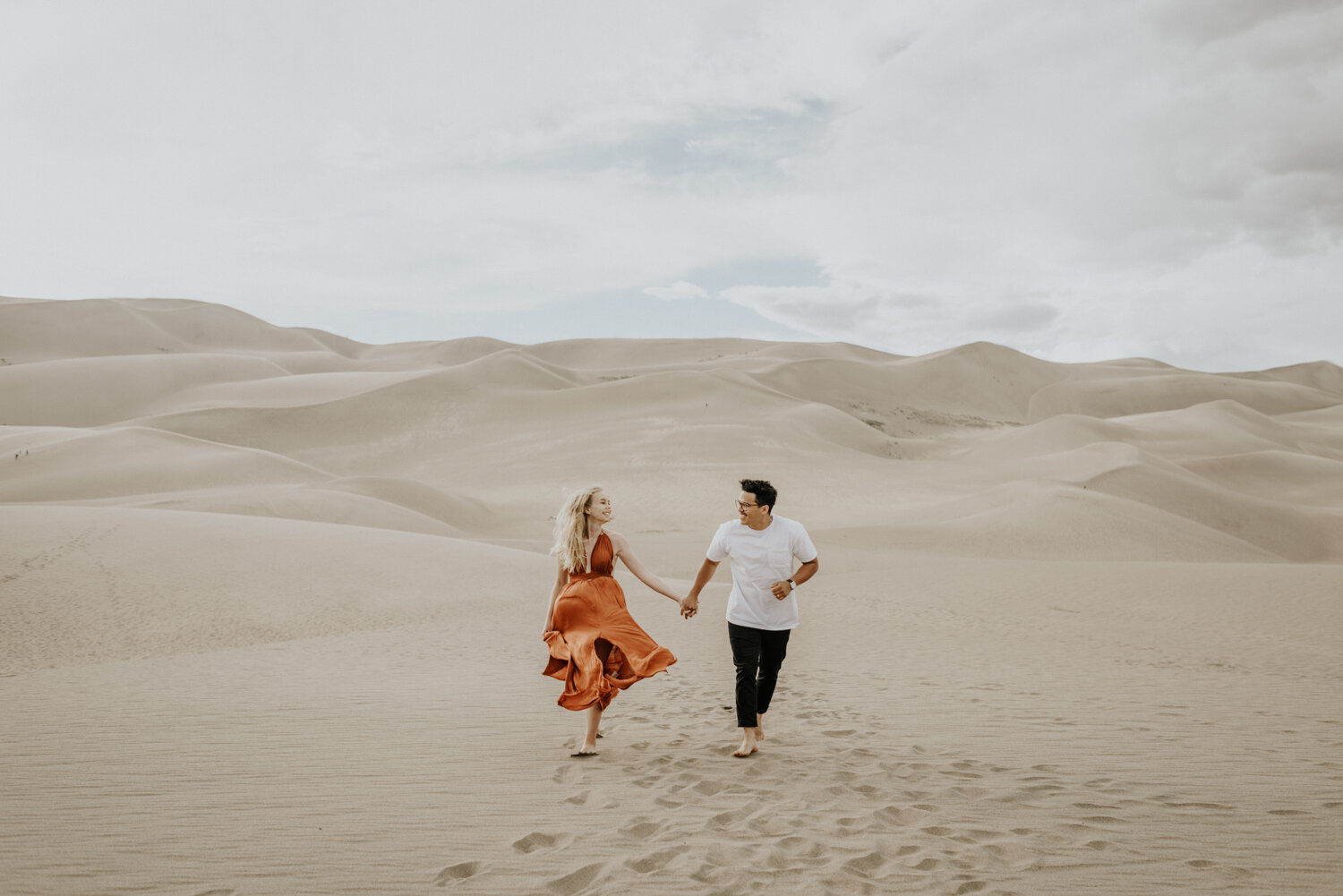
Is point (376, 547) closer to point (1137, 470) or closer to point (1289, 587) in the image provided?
point (1289, 587)

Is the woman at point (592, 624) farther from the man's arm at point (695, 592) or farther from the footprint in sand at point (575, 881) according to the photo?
the footprint in sand at point (575, 881)

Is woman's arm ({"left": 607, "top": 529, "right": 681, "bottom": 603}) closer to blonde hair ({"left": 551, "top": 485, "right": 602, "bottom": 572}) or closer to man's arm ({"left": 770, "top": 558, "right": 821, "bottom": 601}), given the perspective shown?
blonde hair ({"left": 551, "top": 485, "right": 602, "bottom": 572})

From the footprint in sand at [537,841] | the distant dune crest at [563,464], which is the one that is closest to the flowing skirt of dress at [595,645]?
the footprint in sand at [537,841]

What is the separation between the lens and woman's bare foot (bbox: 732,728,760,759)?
5840mm

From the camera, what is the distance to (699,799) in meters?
5.00

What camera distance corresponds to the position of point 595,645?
5.80 m

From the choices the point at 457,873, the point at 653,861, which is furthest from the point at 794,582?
the point at 457,873

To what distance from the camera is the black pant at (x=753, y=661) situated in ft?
19.3

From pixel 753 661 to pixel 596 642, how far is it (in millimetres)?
1066

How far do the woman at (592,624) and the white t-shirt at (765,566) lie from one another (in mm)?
482

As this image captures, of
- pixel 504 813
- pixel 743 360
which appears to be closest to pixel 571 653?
pixel 504 813

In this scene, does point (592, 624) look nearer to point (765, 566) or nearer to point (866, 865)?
point (765, 566)

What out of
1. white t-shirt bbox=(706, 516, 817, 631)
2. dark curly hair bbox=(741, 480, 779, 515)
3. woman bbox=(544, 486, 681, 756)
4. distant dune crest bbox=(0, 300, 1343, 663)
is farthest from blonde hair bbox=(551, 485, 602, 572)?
distant dune crest bbox=(0, 300, 1343, 663)

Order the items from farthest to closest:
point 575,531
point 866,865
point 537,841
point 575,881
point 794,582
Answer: point 794,582
point 575,531
point 537,841
point 866,865
point 575,881
